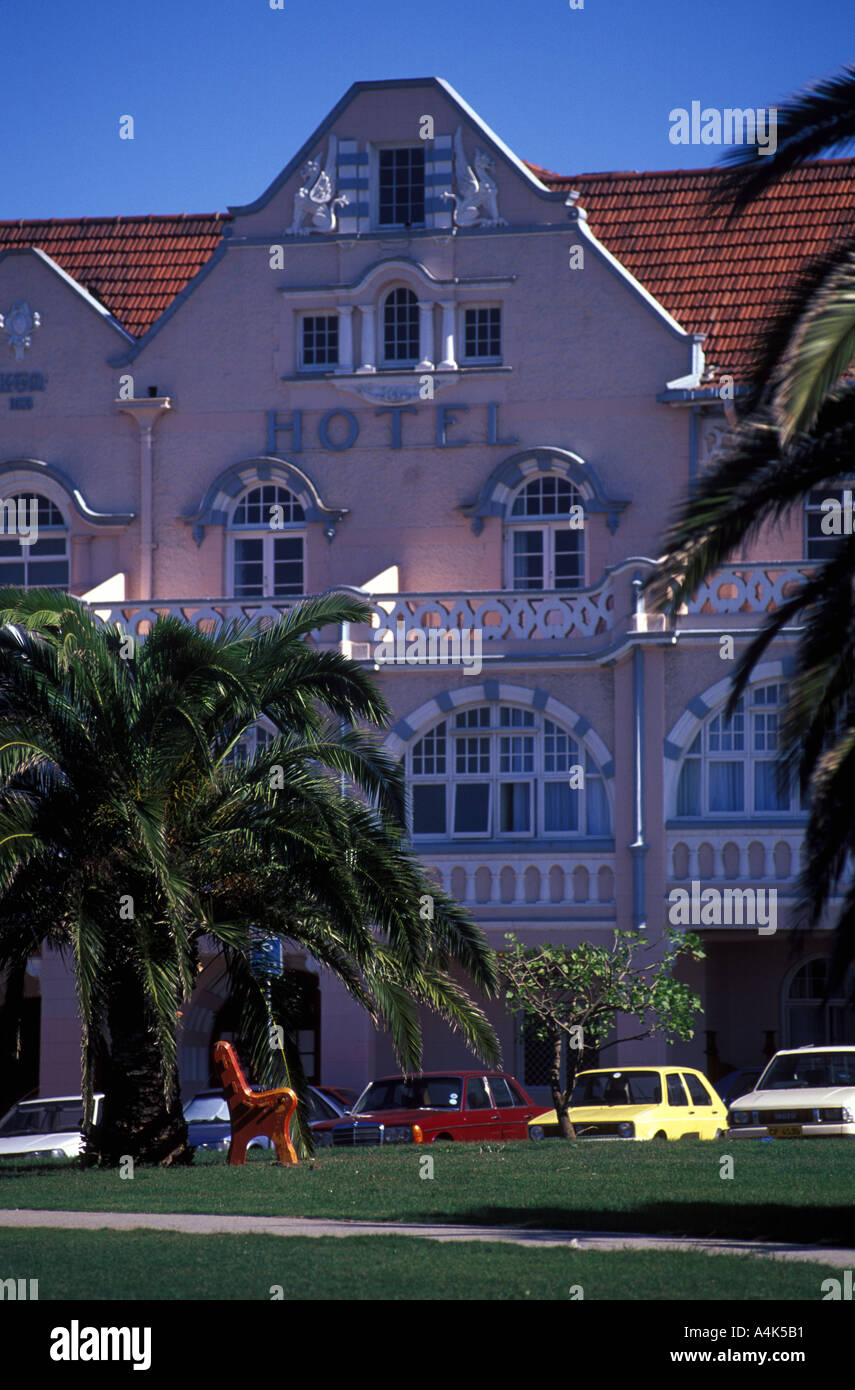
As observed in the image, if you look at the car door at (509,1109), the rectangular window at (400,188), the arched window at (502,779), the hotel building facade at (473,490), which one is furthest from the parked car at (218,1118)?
the rectangular window at (400,188)

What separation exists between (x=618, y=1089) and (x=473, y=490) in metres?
13.7

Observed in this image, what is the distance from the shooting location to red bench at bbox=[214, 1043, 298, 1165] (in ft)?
74.4

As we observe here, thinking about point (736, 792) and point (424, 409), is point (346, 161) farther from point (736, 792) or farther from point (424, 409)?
point (736, 792)

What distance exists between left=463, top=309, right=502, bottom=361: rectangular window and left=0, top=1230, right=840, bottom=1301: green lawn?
2580 centimetres

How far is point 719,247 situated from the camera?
40.5 m

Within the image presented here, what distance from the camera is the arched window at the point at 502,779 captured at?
3631cm

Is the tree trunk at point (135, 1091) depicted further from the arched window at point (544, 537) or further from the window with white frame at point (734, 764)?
the arched window at point (544, 537)

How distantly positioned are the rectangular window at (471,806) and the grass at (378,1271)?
832 inches

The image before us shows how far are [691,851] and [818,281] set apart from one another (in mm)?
20912

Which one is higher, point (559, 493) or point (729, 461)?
point (559, 493)

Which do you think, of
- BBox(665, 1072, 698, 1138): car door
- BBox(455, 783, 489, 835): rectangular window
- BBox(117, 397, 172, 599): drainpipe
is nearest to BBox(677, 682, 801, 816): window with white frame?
BBox(455, 783, 489, 835): rectangular window

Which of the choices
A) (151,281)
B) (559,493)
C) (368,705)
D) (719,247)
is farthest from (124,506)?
(368,705)

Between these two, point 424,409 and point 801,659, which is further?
point 424,409

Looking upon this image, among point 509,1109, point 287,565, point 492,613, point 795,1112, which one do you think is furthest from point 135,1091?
point 287,565
